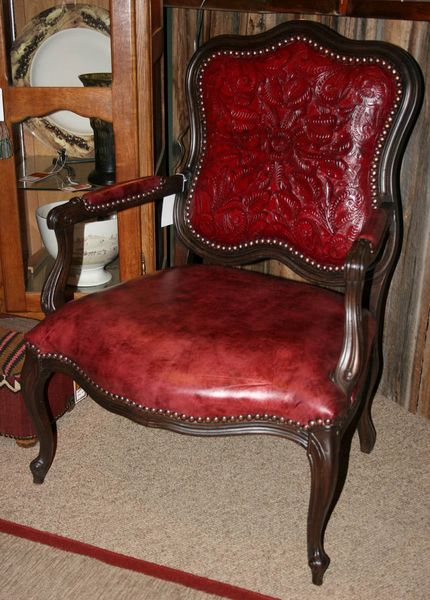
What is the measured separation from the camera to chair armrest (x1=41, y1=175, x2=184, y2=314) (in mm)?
1688

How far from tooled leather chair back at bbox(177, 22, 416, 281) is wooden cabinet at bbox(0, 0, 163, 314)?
157mm

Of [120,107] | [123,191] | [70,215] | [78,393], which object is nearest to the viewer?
[70,215]

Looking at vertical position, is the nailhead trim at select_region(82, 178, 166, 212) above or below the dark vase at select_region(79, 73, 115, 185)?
below

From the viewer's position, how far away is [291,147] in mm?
1835

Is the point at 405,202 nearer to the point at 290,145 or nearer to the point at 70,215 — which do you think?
the point at 290,145

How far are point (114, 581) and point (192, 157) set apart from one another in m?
1.07

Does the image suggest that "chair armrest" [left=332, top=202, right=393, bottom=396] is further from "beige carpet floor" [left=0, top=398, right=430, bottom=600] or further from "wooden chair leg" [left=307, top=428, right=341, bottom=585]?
"beige carpet floor" [left=0, top=398, right=430, bottom=600]

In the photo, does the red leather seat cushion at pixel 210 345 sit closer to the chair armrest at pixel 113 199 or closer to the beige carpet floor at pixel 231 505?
the chair armrest at pixel 113 199

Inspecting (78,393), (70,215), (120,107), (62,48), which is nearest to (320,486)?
(70,215)

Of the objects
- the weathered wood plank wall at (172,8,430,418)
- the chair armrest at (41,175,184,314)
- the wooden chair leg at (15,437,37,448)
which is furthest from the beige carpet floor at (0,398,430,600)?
the chair armrest at (41,175,184,314)

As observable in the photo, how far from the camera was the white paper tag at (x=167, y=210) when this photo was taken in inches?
78.8

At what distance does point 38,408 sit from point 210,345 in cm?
51

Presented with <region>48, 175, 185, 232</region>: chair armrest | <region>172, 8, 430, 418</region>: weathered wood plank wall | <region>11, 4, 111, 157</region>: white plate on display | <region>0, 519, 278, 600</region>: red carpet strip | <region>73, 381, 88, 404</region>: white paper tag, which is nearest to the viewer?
<region>0, 519, 278, 600</region>: red carpet strip

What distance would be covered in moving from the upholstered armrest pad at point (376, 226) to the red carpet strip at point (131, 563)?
78cm
